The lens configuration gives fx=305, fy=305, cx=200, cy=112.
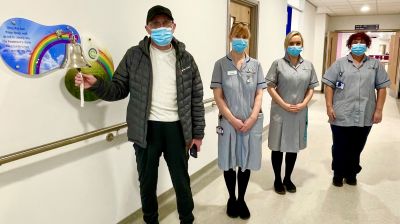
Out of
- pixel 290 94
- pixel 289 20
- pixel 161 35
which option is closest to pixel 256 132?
pixel 290 94

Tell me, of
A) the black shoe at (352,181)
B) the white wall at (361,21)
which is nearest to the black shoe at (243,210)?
the black shoe at (352,181)

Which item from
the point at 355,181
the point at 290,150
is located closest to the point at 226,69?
the point at 290,150

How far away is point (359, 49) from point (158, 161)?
1.87 metres

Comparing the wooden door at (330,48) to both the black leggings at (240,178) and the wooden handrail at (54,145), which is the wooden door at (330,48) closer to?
the black leggings at (240,178)

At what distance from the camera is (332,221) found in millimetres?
2246

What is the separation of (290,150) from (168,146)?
118 cm

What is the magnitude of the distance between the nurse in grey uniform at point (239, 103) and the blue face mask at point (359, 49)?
3.12ft

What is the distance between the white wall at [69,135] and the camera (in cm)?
142

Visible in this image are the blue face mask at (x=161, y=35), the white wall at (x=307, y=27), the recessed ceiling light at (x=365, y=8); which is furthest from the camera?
the recessed ceiling light at (x=365, y=8)

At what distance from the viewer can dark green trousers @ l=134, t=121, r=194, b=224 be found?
1.83m

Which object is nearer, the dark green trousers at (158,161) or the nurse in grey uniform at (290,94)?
the dark green trousers at (158,161)

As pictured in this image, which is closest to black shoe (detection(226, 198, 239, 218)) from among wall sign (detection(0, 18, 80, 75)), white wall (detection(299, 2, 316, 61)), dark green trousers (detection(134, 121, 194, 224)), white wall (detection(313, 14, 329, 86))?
dark green trousers (detection(134, 121, 194, 224))

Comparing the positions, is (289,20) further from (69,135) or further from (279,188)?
(69,135)

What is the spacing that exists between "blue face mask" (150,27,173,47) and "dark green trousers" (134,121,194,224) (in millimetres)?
467
